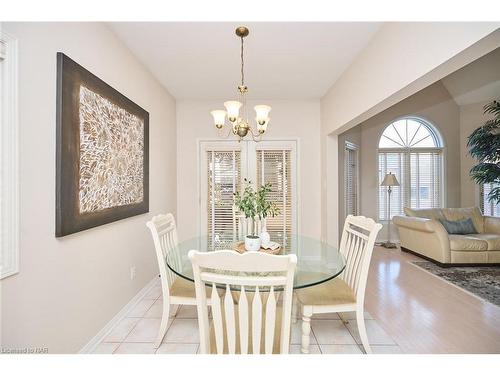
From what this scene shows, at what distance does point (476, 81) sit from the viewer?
475cm

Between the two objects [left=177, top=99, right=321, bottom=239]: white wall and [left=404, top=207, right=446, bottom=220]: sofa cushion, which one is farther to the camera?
[left=404, top=207, right=446, bottom=220]: sofa cushion

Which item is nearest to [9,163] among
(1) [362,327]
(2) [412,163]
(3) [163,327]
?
(3) [163,327]

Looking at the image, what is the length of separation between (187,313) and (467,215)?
5.04 metres

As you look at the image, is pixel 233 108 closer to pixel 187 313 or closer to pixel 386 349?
pixel 187 313

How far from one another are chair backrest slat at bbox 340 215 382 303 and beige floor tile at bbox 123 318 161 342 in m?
1.66

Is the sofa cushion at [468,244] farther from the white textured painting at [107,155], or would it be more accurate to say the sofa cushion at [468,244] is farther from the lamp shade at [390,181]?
the white textured painting at [107,155]

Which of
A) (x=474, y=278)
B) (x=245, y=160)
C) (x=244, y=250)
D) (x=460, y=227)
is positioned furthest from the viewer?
(x=460, y=227)

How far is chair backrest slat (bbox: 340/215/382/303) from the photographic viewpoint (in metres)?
1.78

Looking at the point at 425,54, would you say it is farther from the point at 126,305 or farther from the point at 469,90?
the point at 469,90

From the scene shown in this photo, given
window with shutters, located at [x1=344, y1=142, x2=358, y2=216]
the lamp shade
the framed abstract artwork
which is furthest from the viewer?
the lamp shade

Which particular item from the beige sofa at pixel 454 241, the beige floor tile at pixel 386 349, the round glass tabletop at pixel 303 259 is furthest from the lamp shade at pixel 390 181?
the beige floor tile at pixel 386 349

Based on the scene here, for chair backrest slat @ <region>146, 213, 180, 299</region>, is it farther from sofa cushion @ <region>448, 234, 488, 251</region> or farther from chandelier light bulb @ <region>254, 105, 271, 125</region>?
sofa cushion @ <region>448, 234, 488, 251</region>

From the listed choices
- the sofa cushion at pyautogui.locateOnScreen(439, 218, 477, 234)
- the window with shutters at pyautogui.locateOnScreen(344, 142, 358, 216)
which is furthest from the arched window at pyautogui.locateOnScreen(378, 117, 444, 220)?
the sofa cushion at pyautogui.locateOnScreen(439, 218, 477, 234)

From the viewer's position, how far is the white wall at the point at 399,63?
1.36 metres
